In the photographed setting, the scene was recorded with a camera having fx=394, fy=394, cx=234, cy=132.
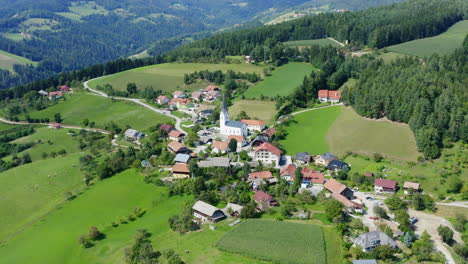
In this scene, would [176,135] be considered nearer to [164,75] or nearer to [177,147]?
[177,147]

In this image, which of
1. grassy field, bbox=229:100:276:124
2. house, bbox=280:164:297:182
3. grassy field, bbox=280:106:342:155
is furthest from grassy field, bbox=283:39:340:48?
house, bbox=280:164:297:182

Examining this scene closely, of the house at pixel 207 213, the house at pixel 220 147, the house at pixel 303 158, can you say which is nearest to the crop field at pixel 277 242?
the house at pixel 207 213

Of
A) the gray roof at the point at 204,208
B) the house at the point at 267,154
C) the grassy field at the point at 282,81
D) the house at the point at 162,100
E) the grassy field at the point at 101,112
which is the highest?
the grassy field at the point at 282,81

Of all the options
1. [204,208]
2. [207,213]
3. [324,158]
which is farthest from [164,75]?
[207,213]

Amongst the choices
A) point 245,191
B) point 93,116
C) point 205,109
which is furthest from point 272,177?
point 93,116

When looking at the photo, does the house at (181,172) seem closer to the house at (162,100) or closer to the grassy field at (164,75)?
the house at (162,100)

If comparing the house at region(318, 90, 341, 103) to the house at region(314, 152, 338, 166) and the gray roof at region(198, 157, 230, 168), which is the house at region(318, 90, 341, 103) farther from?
the gray roof at region(198, 157, 230, 168)
